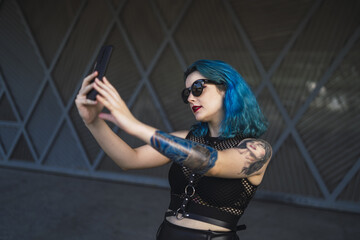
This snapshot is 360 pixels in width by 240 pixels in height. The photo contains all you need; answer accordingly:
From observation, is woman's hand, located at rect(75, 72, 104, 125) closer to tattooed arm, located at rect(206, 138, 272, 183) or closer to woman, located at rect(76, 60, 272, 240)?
woman, located at rect(76, 60, 272, 240)

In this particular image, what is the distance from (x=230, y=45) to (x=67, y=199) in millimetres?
3597

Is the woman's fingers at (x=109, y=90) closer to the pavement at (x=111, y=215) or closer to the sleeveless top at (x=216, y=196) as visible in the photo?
the sleeveless top at (x=216, y=196)

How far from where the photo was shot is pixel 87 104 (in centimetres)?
133

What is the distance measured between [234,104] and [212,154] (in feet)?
1.15

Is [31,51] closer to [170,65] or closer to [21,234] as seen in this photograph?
[170,65]

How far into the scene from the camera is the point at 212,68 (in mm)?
1516

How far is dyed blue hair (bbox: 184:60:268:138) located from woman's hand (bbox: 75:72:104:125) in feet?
1.71

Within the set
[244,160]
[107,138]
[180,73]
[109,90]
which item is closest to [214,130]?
[244,160]

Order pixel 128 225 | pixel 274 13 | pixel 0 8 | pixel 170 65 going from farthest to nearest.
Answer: pixel 0 8, pixel 170 65, pixel 274 13, pixel 128 225

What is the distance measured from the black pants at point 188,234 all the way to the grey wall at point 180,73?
391 cm

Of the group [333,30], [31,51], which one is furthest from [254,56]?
[31,51]

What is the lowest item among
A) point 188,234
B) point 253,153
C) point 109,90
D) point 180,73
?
point 188,234

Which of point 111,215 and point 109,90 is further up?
point 109,90

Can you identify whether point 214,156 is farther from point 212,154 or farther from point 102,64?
point 102,64
